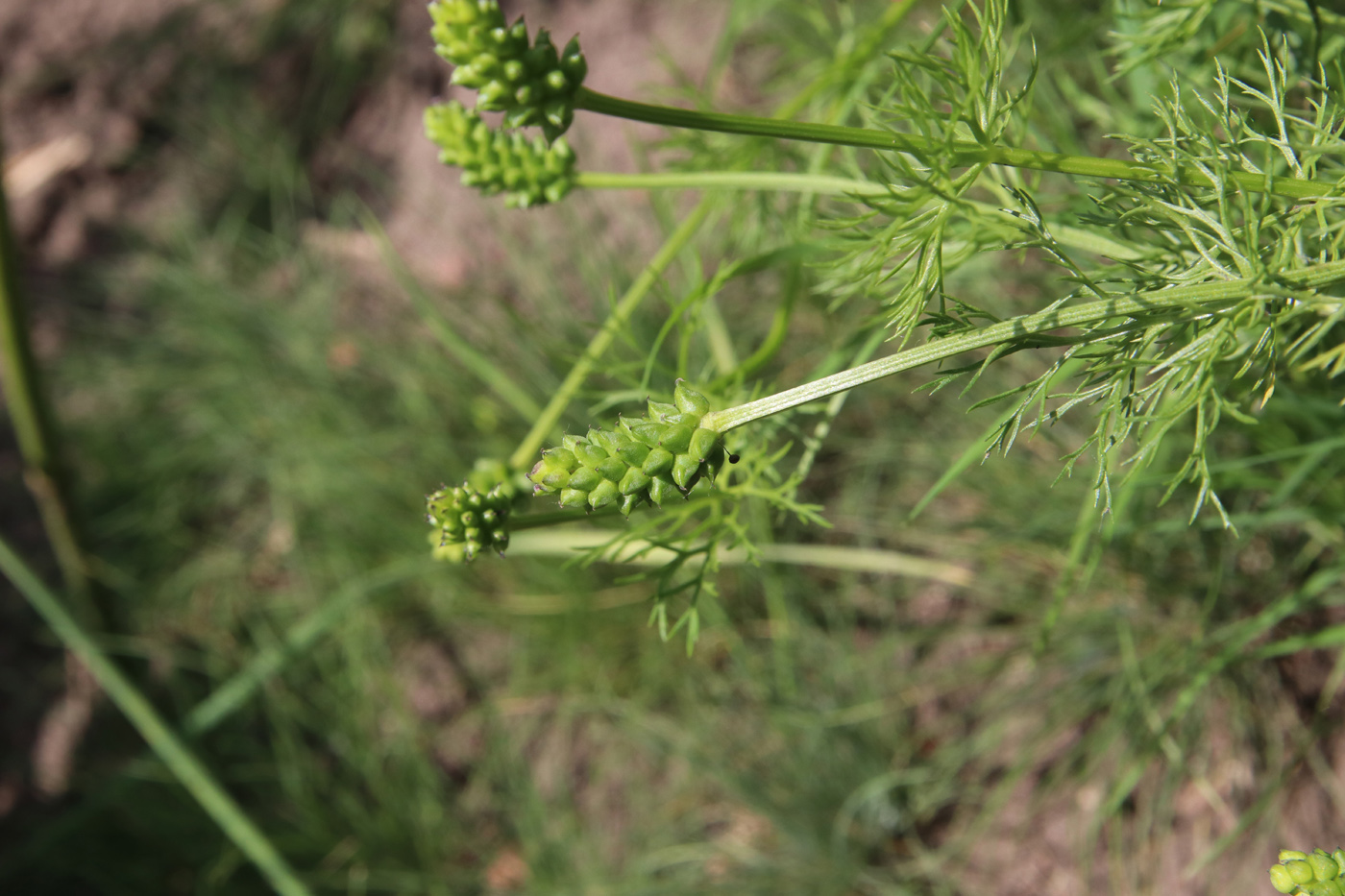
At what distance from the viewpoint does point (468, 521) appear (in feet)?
2.69

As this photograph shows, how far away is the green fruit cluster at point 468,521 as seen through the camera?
82cm

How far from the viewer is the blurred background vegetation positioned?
160 centimetres

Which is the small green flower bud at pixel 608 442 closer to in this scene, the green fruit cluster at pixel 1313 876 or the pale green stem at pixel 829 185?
the pale green stem at pixel 829 185

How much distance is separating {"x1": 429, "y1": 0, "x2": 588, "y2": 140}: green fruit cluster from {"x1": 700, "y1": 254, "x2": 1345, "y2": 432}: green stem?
25 cm

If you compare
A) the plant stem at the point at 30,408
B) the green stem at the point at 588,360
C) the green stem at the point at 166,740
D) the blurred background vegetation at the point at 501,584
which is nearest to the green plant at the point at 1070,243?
the green stem at the point at 588,360

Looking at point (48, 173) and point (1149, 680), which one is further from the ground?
point (48, 173)

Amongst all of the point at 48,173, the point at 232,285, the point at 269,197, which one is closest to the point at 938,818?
the point at 232,285

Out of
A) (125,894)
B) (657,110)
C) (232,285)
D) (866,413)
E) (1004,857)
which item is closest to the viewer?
(657,110)

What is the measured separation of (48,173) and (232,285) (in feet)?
2.58

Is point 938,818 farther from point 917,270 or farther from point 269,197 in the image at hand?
point 269,197

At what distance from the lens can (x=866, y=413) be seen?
1.99 m

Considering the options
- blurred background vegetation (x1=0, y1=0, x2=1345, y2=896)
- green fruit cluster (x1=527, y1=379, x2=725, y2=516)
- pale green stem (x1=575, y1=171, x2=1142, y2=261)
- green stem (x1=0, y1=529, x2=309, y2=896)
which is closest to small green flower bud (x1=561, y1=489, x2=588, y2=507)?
green fruit cluster (x1=527, y1=379, x2=725, y2=516)

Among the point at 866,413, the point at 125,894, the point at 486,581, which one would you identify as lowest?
the point at 125,894

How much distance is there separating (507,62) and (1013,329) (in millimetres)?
396
